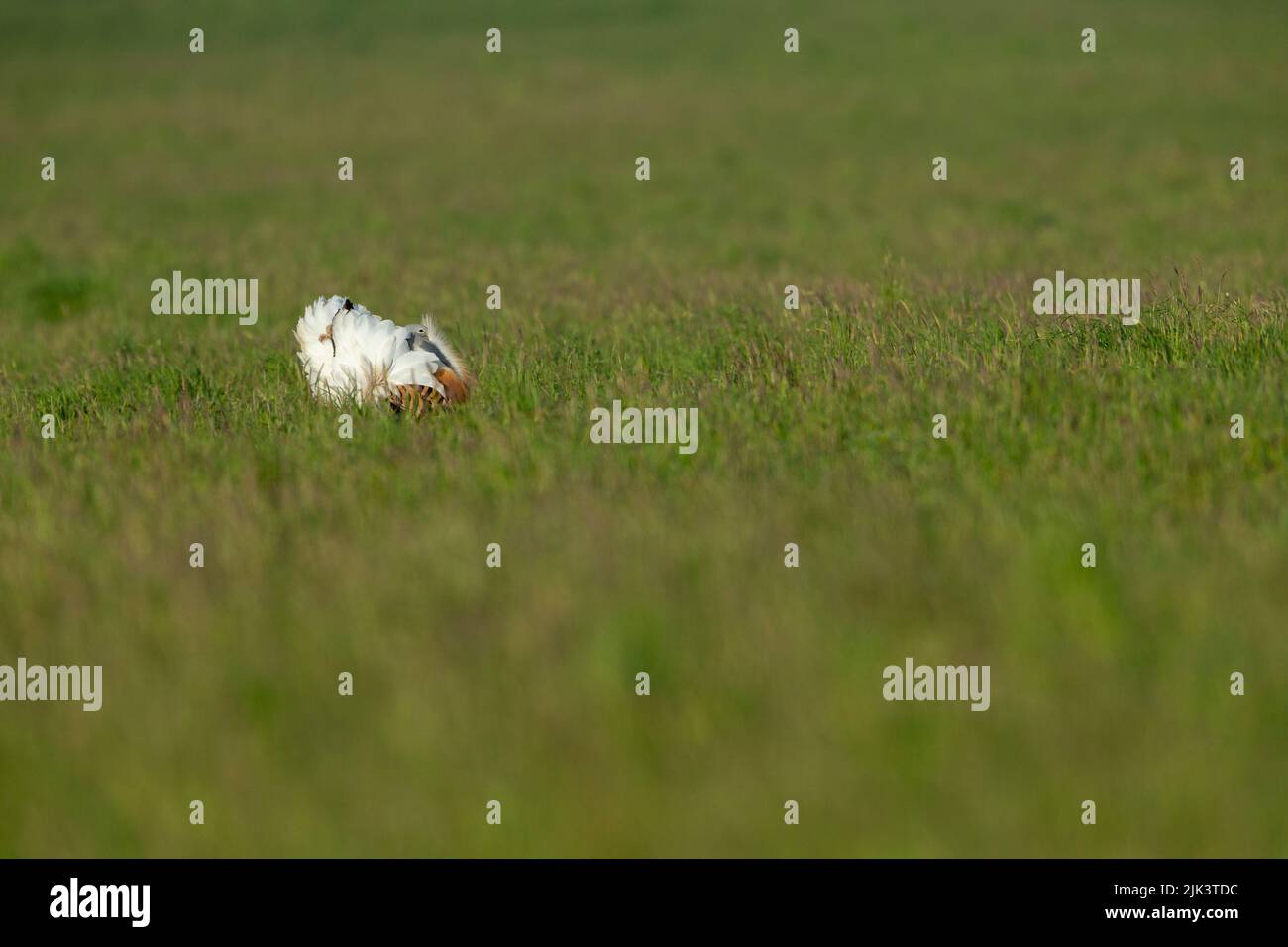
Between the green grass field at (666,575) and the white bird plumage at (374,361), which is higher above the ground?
the white bird plumage at (374,361)

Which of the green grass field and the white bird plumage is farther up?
the white bird plumage

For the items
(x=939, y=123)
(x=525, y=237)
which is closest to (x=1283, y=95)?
(x=939, y=123)

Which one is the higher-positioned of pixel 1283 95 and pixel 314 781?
pixel 1283 95

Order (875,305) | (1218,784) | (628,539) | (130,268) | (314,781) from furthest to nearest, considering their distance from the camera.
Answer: (130,268), (875,305), (628,539), (314,781), (1218,784)

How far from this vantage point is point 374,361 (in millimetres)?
7668

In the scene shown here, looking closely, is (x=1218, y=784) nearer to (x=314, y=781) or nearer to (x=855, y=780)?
(x=855, y=780)

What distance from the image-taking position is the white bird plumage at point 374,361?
7.51m

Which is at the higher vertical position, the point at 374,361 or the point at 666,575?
the point at 374,361

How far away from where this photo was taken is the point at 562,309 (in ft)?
37.6

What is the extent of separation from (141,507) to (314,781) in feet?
8.77

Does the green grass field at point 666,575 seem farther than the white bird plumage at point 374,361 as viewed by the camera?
No

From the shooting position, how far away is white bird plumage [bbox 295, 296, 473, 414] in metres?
7.51

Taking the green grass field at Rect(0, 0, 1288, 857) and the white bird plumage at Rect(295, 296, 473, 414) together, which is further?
the white bird plumage at Rect(295, 296, 473, 414)

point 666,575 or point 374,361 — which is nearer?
point 666,575
